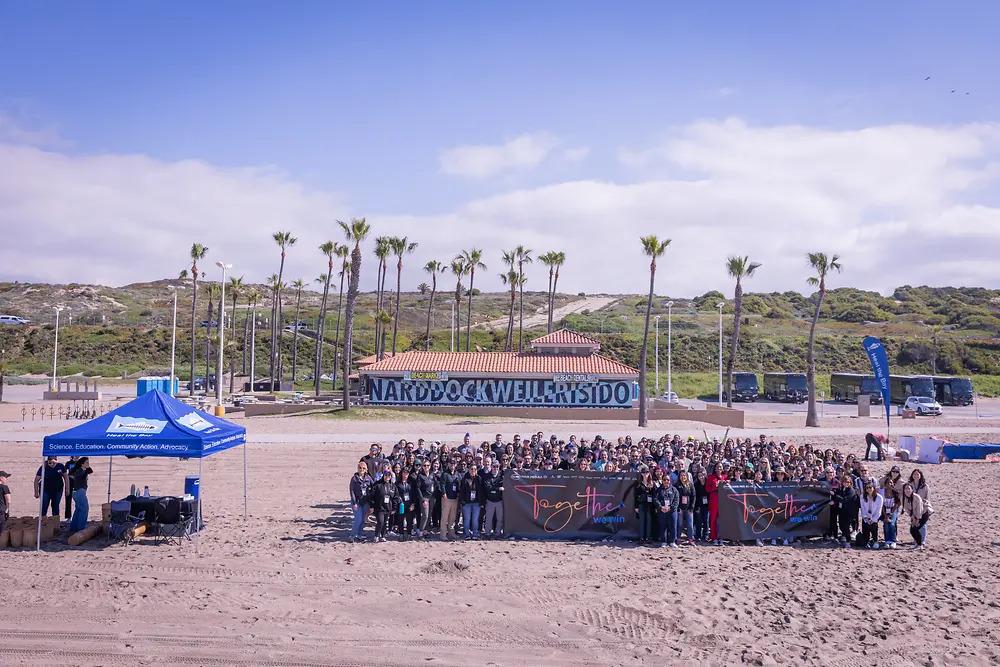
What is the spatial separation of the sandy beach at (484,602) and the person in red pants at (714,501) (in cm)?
51

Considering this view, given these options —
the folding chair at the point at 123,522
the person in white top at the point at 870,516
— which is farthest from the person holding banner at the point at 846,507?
the folding chair at the point at 123,522

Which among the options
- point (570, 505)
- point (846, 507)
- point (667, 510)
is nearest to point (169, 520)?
point (570, 505)

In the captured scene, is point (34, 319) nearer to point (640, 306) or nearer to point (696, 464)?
point (640, 306)

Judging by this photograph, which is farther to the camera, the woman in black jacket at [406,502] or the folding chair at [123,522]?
the woman in black jacket at [406,502]

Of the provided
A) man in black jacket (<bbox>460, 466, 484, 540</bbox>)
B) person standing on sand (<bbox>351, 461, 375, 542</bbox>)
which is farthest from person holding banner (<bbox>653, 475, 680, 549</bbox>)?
person standing on sand (<bbox>351, 461, 375, 542</bbox>)

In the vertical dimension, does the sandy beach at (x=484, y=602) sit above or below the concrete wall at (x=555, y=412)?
below

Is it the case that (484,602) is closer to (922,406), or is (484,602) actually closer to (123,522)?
(123,522)

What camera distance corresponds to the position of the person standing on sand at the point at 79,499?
14688mm

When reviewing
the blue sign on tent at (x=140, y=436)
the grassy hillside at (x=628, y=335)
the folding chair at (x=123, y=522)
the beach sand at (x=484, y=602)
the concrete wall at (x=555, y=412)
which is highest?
the grassy hillside at (x=628, y=335)

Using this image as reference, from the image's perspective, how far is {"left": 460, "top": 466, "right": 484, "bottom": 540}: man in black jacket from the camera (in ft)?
49.4

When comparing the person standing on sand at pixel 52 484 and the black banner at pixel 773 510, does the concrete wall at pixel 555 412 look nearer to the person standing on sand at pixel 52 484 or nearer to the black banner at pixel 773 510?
the black banner at pixel 773 510

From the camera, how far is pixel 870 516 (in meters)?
14.6

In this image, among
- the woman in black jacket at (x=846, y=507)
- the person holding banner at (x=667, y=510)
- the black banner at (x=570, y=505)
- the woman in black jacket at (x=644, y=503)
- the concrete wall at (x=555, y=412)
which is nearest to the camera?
the person holding banner at (x=667, y=510)

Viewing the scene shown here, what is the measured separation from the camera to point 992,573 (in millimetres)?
12836
